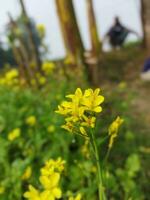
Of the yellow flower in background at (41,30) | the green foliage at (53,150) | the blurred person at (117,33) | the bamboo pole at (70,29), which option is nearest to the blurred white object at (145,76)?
the bamboo pole at (70,29)

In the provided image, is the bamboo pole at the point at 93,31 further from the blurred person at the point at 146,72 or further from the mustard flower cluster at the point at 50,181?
the mustard flower cluster at the point at 50,181

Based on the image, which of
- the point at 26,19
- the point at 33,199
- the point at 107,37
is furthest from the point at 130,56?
the point at 33,199

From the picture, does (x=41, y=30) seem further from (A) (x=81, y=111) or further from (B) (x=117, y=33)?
(A) (x=81, y=111)

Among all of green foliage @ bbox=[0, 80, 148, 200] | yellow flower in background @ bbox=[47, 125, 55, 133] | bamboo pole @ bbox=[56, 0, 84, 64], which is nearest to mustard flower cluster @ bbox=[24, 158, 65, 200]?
green foliage @ bbox=[0, 80, 148, 200]

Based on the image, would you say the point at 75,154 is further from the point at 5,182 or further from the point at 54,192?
the point at 54,192

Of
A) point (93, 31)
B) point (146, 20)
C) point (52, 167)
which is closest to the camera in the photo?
point (52, 167)

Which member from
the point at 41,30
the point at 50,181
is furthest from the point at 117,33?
the point at 50,181
